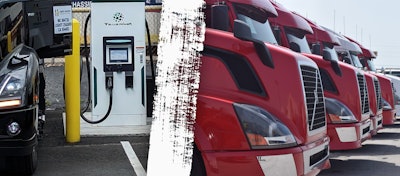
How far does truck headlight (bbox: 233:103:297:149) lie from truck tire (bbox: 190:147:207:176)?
41 centimetres

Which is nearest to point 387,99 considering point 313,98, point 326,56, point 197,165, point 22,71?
point 326,56

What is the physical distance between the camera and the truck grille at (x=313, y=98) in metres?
4.91

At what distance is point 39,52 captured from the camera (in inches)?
277

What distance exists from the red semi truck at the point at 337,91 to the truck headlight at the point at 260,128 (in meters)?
2.79

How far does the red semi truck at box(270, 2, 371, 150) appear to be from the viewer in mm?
7500

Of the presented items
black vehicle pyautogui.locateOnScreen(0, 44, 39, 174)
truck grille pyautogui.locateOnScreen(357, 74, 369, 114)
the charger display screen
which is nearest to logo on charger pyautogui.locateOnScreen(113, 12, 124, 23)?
the charger display screen

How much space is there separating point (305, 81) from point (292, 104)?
50 cm

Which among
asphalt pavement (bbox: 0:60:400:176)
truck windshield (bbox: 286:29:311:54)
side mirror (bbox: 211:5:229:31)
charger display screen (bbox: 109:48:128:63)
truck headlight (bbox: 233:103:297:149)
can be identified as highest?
side mirror (bbox: 211:5:229:31)

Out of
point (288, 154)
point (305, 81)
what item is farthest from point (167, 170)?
point (305, 81)

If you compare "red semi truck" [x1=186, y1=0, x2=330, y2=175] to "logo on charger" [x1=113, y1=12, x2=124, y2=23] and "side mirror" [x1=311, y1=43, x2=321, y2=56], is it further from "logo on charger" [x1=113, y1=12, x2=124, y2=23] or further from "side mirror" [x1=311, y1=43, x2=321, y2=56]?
"logo on charger" [x1=113, y1=12, x2=124, y2=23]

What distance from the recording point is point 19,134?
517 cm

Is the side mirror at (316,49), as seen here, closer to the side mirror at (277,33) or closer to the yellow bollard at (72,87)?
the side mirror at (277,33)

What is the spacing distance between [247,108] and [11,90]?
2.22 metres

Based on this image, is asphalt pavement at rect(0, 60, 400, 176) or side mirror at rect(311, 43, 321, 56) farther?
side mirror at rect(311, 43, 321, 56)
